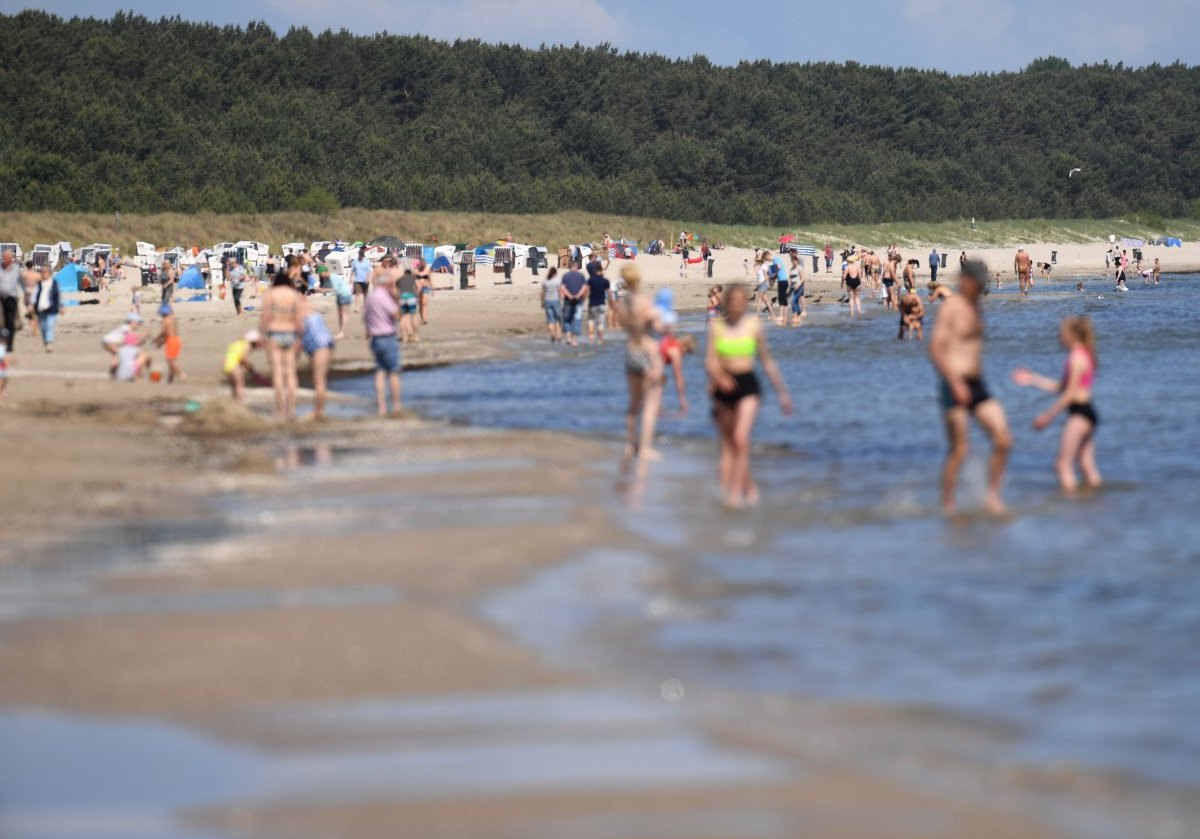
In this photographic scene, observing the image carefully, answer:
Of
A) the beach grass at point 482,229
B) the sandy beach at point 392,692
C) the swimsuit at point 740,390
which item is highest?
the beach grass at point 482,229

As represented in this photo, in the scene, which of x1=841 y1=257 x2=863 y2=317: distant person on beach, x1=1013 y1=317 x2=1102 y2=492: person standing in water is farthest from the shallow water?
x1=841 y1=257 x2=863 y2=317: distant person on beach

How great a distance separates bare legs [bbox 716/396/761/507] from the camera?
452 inches

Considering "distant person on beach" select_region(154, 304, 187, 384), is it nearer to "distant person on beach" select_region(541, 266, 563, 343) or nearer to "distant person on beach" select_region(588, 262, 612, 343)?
"distant person on beach" select_region(588, 262, 612, 343)

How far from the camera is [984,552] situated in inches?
392

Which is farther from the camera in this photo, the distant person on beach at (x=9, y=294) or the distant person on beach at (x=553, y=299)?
the distant person on beach at (x=553, y=299)

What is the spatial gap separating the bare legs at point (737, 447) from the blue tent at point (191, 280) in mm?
31170

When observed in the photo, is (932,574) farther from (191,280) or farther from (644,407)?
(191,280)

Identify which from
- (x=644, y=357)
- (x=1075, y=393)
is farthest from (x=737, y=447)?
(x=1075, y=393)

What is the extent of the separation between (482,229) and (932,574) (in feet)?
240

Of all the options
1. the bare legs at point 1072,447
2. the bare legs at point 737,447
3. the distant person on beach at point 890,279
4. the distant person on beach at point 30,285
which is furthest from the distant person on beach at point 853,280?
the bare legs at point 737,447

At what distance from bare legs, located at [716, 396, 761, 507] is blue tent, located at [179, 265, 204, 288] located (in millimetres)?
31170

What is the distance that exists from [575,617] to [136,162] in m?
70.9

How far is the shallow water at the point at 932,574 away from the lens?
22.5 feet

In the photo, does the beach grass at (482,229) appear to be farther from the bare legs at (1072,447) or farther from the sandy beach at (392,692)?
the bare legs at (1072,447)
